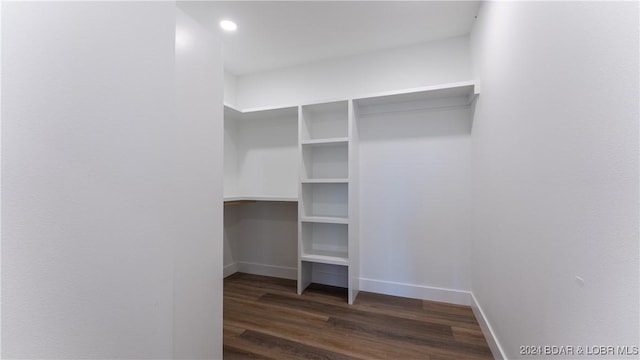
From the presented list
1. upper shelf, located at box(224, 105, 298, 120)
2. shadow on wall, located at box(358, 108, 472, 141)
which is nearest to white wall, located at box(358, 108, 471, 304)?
shadow on wall, located at box(358, 108, 472, 141)

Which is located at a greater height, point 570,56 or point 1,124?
point 570,56

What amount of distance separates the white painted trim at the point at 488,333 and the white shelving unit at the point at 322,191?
118 cm

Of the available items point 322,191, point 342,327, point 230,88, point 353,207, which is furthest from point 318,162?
point 342,327

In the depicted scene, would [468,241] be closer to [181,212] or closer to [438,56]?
[438,56]

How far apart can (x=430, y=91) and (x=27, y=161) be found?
7.99 ft

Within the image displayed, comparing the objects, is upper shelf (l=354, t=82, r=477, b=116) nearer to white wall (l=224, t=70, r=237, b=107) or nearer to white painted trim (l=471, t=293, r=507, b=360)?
white wall (l=224, t=70, r=237, b=107)

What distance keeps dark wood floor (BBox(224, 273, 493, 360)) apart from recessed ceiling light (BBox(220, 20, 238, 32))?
2589 mm

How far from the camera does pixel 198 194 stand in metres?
1.19

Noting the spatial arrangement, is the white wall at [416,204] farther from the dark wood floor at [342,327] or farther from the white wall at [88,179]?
the white wall at [88,179]

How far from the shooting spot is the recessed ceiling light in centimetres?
208

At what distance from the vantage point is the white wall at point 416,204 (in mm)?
2229

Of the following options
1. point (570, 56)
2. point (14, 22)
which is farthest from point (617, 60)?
point (14, 22)

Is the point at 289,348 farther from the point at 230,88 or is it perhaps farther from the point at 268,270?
the point at 230,88

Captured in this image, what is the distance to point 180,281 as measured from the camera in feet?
3.55
